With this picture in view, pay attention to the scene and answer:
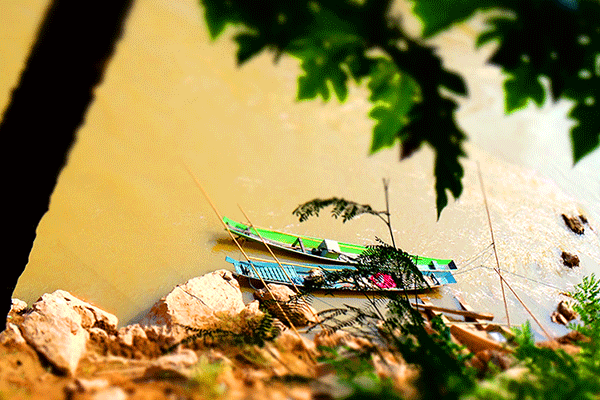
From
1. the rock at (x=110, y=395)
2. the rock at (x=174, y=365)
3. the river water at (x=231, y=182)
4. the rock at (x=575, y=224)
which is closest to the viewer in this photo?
the rock at (x=110, y=395)

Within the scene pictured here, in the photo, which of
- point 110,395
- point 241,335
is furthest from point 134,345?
point 110,395

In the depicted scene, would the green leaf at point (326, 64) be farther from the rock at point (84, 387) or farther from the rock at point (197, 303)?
the rock at point (197, 303)

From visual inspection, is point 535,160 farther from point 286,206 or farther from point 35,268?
point 35,268

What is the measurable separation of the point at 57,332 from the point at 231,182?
428 centimetres

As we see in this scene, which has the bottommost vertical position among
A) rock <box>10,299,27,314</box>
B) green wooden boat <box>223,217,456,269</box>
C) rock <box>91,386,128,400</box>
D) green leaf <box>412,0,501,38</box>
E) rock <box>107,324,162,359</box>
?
rock <box>10,299,27,314</box>

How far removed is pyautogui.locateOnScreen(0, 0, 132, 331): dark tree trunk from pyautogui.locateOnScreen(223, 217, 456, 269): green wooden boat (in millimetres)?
4544

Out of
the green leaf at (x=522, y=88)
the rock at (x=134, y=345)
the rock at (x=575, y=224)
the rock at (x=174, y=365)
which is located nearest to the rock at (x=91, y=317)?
the rock at (x=134, y=345)

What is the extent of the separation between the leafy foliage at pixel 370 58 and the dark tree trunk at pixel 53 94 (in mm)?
666

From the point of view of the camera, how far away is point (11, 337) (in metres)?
2.89

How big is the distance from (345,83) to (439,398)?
1.21 metres

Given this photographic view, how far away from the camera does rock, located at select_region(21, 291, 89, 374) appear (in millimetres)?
2777

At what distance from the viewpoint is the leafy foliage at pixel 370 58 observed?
88 cm

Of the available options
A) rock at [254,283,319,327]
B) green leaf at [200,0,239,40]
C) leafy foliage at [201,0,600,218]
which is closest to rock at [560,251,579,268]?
rock at [254,283,319,327]

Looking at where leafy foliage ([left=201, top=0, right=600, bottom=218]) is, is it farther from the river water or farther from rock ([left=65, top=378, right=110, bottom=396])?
the river water
